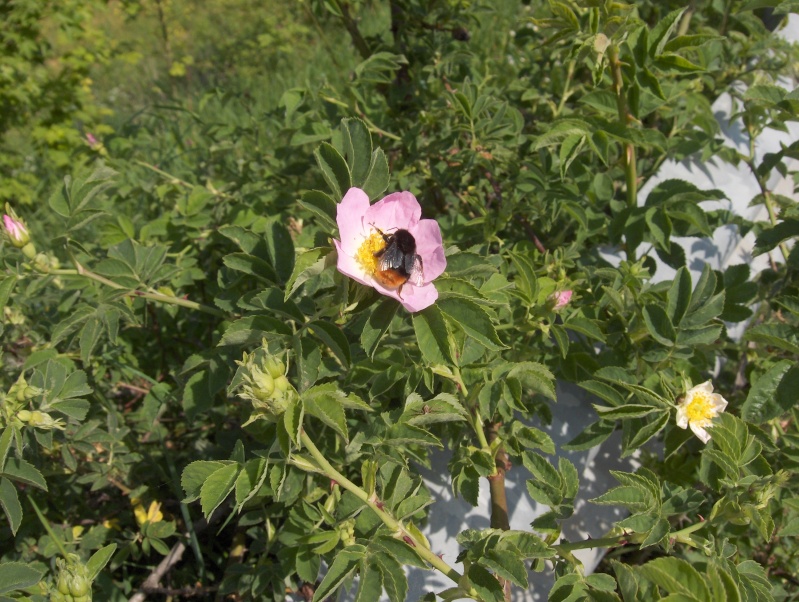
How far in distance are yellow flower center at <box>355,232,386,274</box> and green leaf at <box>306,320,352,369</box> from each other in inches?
6.3

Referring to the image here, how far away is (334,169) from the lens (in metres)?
0.99

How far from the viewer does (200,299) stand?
195 centimetres

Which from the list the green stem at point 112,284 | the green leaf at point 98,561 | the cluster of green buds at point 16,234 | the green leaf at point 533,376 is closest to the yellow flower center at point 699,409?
the green leaf at point 533,376

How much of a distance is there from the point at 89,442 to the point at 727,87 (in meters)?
2.14

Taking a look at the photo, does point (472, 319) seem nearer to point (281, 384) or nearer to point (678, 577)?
point (281, 384)

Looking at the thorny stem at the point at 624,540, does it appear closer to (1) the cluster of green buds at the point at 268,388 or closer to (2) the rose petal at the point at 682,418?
(2) the rose petal at the point at 682,418

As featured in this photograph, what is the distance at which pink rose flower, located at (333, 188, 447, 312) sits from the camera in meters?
0.91

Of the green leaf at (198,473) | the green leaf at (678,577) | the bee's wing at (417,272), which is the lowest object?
the green leaf at (678,577)

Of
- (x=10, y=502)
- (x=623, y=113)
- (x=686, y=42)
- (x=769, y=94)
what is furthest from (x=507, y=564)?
(x=769, y=94)

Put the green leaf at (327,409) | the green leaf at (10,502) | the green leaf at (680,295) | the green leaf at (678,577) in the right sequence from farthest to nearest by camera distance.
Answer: the green leaf at (680,295)
the green leaf at (10,502)
the green leaf at (327,409)
the green leaf at (678,577)

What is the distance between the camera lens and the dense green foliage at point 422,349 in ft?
3.29

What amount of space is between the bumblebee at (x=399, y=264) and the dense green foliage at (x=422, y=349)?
0.04 meters

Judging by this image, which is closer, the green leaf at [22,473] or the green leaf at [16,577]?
the green leaf at [16,577]

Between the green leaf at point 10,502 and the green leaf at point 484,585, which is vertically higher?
the green leaf at point 10,502
